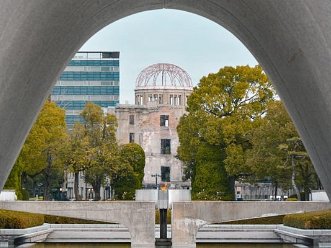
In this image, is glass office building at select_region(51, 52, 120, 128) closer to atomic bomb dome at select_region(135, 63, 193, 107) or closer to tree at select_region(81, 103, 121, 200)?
atomic bomb dome at select_region(135, 63, 193, 107)

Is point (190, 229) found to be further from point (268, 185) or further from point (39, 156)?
point (268, 185)

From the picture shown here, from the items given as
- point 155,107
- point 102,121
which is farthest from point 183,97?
point 102,121

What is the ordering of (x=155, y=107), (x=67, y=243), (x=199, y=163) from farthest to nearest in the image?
(x=155, y=107)
(x=199, y=163)
(x=67, y=243)

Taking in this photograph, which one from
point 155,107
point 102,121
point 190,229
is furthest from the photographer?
point 155,107

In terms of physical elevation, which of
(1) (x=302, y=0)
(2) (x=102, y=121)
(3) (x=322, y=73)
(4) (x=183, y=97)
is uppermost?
(4) (x=183, y=97)

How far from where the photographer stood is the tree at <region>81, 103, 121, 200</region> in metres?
51.3

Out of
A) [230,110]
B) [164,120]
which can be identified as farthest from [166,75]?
[230,110]

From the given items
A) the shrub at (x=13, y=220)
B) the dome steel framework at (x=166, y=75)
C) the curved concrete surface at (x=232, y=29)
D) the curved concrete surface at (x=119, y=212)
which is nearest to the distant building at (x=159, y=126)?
the dome steel framework at (x=166, y=75)

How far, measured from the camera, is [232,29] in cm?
1528

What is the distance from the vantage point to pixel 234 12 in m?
13.4

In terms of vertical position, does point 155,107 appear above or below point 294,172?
above

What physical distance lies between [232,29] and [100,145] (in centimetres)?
3734

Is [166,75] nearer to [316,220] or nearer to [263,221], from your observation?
[263,221]

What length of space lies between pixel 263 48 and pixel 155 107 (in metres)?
65.5
